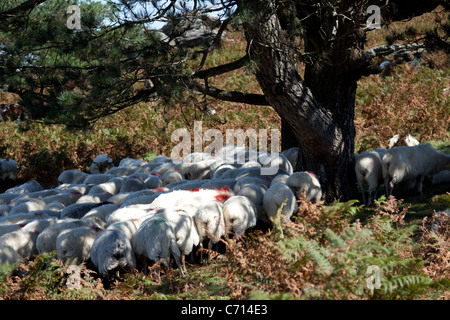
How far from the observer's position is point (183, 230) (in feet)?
21.1

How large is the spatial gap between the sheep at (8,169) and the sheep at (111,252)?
9.50 m

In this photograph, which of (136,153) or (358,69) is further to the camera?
(136,153)

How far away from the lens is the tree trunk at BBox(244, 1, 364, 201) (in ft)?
24.8

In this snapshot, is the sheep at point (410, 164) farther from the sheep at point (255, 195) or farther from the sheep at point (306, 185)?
the sheep at point (255, 195)

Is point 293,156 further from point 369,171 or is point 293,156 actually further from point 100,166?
point 100,166

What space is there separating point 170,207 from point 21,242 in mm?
2214

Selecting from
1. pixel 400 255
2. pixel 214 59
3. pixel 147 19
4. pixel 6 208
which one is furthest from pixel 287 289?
pixel 214 59

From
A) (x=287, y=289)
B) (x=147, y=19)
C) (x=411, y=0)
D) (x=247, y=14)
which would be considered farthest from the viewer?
(x=411, y=0)

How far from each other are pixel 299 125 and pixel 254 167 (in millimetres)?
1718

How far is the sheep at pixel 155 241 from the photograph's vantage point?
604 cm

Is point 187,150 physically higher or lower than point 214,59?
lower

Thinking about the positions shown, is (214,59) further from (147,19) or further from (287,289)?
(287,289)

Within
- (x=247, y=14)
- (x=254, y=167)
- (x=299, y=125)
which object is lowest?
(x=254, y=167)

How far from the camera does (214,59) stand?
2406 centimetres
